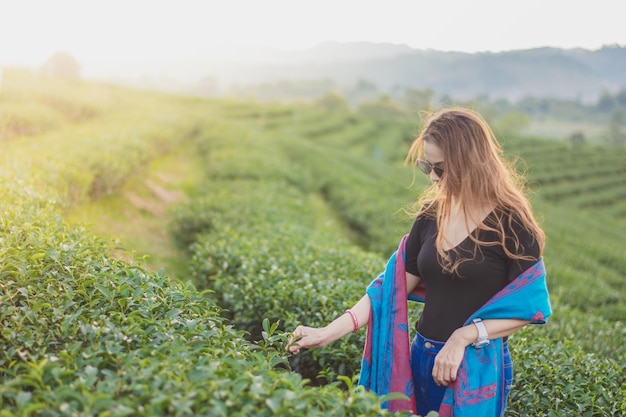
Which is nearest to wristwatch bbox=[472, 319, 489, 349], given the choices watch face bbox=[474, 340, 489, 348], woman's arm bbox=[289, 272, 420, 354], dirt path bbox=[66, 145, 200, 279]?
watch face bbox=[474, 340, 489, 348]

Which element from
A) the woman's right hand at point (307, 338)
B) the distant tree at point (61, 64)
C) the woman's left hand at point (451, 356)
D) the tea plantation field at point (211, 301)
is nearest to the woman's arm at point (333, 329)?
the woman's right hand at point (307, 338)

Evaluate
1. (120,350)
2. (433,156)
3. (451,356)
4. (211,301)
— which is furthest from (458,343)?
(120,350)

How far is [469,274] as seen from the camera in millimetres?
2375

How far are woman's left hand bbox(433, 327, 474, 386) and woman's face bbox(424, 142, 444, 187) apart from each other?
691 mm

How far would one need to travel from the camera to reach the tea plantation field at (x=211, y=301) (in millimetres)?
1858

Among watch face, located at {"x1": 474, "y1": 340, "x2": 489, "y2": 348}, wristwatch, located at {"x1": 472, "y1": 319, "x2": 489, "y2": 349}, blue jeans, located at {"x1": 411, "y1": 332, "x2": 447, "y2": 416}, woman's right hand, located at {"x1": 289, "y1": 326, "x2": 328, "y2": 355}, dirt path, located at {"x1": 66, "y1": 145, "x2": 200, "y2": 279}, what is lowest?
dirt path, located at {"x1": 66, "y1": 145, "x2": 200, "y2": 279}

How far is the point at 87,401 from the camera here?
67.1 inches

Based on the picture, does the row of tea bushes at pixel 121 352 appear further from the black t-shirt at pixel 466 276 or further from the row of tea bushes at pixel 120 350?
the black t-shirt at pixel 466 276

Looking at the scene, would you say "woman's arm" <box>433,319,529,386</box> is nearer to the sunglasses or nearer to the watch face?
the watch face

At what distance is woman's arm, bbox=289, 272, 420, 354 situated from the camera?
2.46 metres

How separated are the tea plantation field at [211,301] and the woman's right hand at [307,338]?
0.09 m

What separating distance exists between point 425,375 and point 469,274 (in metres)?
0.55

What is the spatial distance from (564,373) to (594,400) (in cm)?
27

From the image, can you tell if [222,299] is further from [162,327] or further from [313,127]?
[313,127]
